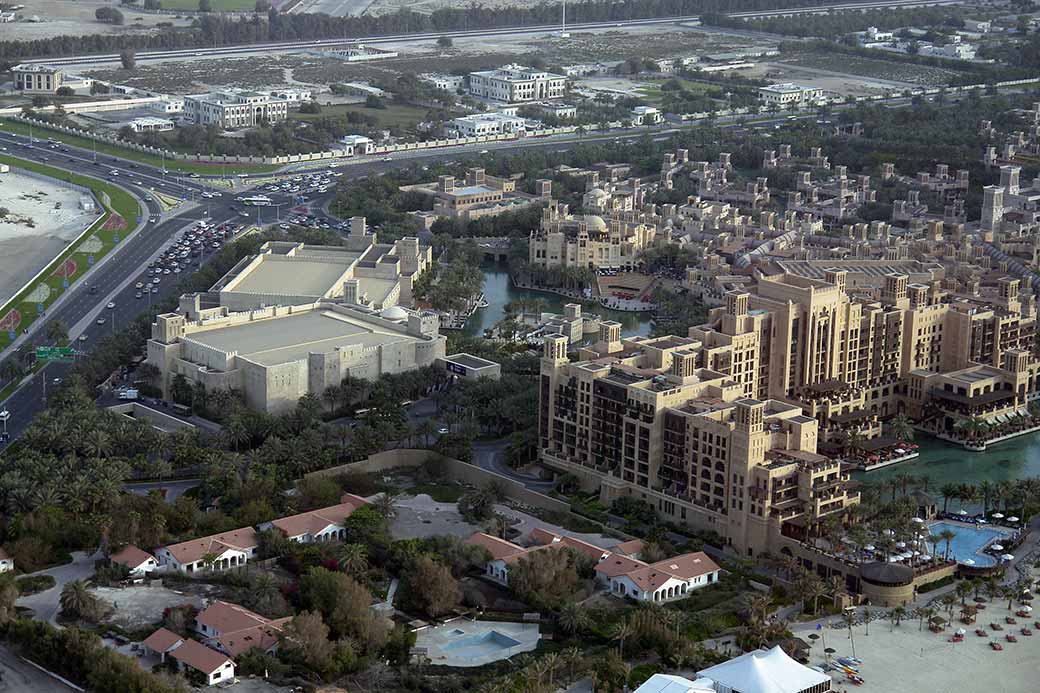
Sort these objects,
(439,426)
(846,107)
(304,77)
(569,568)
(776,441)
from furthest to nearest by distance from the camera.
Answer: (304,77), (846,107), (439,426), (776,441), (569,568)

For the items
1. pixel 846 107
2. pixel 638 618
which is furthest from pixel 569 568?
pixel 846 107

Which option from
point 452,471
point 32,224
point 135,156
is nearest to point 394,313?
point 452,471

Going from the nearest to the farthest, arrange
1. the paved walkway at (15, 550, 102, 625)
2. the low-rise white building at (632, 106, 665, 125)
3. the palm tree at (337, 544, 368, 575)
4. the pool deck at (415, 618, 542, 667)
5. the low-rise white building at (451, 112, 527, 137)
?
the pool deck at (415, 618, 542, 667) → the paved walkway at (15, 550, 102, 625) → the palm tree at (337, 544, 368, 575) → the low-rise white building at (451, 112, 527, 137) → the low-rise white building at (632, 106, 665, 125)

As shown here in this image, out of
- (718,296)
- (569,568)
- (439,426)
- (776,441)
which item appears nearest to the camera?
(569,568)

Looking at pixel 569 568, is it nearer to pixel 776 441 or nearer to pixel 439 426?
pixel 776 441

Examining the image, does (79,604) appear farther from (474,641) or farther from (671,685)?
(671,685)

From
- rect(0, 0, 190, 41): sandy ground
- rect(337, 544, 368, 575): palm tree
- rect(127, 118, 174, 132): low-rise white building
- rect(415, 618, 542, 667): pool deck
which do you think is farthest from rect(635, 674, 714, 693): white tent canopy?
rect(0, 0, 190, 41): sandy ground

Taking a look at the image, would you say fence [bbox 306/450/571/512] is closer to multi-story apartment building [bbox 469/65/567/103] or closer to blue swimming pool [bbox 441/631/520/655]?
blue swimming pool [bbox 441/631/520/655]
